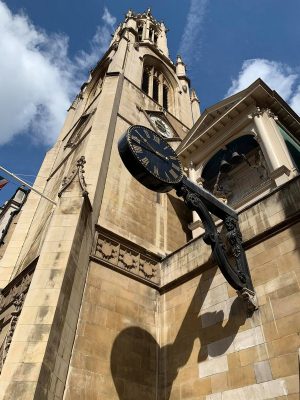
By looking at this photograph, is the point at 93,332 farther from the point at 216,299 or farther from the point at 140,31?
the point at 140,31

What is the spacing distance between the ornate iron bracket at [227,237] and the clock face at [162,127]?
39.8 feet

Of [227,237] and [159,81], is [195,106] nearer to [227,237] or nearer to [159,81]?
[159,81]

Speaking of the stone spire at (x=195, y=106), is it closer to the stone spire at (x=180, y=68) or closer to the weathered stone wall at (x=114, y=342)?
the stone spire at (x=180, y=68)

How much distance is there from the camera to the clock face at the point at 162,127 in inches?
846

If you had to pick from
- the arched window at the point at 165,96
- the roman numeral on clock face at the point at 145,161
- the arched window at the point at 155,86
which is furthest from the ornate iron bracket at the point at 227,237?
the arched window at the point at 155,86

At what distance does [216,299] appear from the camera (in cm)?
955

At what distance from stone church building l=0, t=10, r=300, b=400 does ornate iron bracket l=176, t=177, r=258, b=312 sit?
31 cm

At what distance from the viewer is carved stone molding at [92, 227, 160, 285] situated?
1108cm

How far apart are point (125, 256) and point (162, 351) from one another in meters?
3.18

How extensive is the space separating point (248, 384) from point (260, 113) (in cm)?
1071

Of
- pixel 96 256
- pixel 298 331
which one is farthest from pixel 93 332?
pixel 298 331

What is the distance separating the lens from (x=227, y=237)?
31.5 ft

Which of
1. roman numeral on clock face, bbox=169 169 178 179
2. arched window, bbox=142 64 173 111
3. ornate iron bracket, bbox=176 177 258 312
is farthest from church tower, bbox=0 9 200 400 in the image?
arched window, bbox=142 64 173 111

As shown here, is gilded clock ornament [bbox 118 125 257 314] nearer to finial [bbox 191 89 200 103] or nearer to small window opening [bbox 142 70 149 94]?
small window opening [bbox 142 70 149 94]
